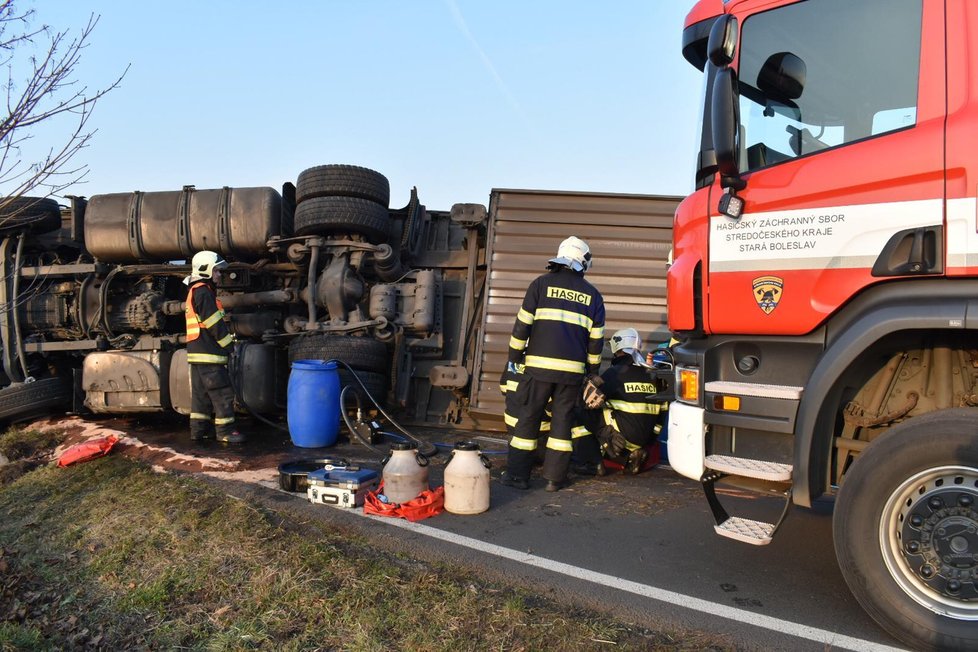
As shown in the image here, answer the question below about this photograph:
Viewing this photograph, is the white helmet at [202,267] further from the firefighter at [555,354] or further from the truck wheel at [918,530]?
the truck wheel at [918,530]

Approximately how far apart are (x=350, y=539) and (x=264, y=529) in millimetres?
525

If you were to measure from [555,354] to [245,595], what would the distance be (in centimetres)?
271

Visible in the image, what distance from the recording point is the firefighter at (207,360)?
6648 millimetres

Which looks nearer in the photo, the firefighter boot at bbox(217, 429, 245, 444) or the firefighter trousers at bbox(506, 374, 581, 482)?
the firefighter trousers at bbox(506, 374, 581, 482)

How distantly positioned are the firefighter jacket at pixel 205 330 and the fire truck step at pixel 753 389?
5061mm

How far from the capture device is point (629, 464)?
5785 mm

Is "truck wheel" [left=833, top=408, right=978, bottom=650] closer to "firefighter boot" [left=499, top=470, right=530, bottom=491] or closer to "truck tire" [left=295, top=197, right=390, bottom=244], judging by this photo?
"firefighter boot" [left=499, top=470, right=530, bottom=491]

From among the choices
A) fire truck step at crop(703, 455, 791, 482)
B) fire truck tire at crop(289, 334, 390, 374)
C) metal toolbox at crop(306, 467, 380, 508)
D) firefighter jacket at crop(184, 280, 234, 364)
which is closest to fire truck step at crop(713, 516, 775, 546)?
fire truck step at crop(703, 455, 791, 482)

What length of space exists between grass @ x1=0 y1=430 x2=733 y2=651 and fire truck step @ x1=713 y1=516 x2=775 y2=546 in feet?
1.70

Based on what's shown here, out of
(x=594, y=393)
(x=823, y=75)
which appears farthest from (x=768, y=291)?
(x=594, y=393)

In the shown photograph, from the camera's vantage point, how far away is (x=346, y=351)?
720cm

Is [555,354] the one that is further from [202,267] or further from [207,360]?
[202,267]

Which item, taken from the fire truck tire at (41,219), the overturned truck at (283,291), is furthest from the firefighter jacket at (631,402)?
the fire truck tire at (41,219)

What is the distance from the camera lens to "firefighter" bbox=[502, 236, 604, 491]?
5.06 metres
